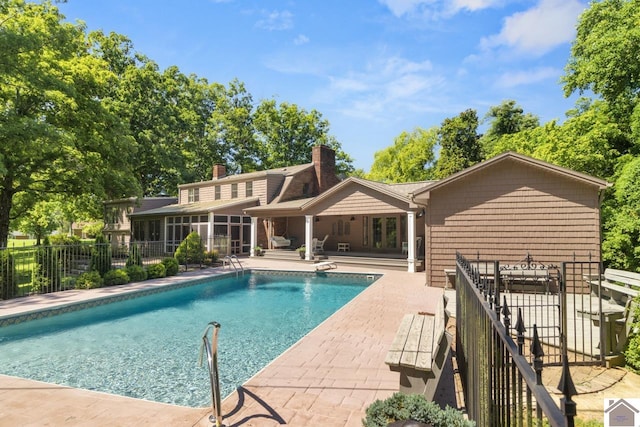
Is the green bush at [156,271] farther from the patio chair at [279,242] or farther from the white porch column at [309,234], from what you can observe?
the patio chair at [279,242]

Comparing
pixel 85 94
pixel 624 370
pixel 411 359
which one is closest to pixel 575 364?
pixel 624 370

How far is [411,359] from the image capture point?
3520 millimetres

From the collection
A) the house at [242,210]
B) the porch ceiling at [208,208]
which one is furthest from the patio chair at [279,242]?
the porch ceiling at [208,208]

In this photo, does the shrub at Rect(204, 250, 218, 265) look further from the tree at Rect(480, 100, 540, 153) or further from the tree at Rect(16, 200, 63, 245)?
the tree at Rect(480, 100, 540, 153)

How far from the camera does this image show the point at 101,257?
544 inches

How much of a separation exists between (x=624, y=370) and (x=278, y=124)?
124ft

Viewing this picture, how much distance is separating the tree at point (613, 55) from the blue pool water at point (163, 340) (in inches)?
591

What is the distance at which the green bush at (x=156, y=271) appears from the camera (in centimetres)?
1518

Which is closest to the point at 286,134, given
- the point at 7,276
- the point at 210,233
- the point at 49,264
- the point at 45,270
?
the point at 210,233

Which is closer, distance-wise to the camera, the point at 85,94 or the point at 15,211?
the point at 85,94

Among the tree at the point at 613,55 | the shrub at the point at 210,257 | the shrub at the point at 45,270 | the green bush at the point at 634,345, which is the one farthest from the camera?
the shrub at the point at 210,257

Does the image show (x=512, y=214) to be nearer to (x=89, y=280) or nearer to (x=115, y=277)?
(x=115, y=277)

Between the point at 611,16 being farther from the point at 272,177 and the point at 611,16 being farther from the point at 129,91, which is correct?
the point at 129,91

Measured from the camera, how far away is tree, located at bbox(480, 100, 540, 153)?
3198 centimetres
